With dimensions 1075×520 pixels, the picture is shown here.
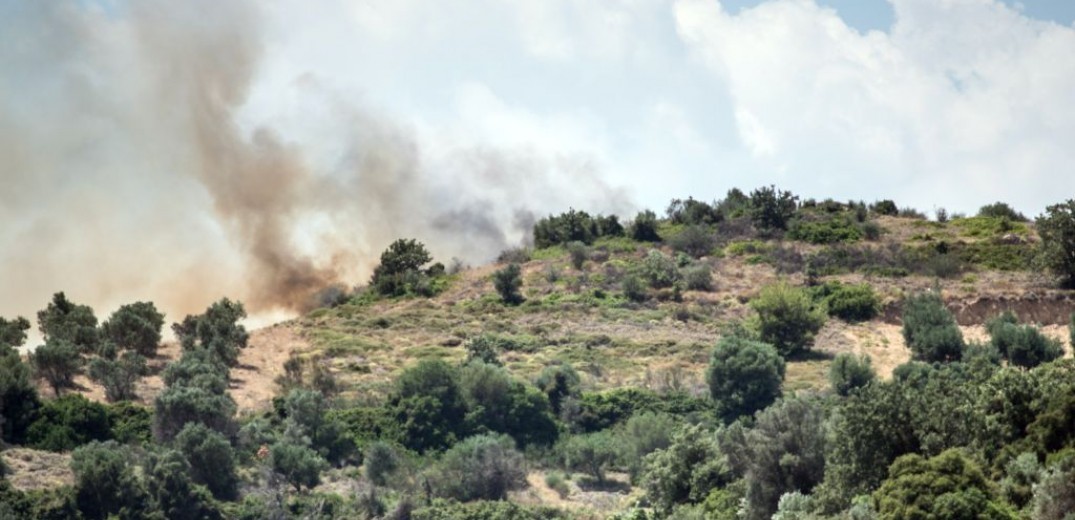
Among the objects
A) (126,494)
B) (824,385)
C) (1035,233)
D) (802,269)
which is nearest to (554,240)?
(802,269)

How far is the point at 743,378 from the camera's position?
268ft

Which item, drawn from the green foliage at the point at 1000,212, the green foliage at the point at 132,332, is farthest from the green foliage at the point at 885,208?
the green foliage at the point at 132,332

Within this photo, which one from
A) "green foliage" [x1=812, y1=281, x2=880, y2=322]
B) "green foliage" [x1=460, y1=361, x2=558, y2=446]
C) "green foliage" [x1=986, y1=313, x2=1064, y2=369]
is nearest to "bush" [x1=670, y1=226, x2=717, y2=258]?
"green foliage" [x1=812, y1=281, x2=880, y2=322]

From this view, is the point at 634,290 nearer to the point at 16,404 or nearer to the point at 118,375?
the point at 118,375

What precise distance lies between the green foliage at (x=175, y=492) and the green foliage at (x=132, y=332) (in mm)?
19848

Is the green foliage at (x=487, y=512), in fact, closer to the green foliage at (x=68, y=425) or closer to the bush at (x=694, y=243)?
the green foliage at (x=68, y=425)

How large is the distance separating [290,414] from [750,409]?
62.7 feet

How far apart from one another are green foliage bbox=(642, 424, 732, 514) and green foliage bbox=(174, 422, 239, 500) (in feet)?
50.2

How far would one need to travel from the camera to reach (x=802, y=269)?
105688 mm

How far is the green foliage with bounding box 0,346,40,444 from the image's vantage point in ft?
241

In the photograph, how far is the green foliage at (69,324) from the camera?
8619cm

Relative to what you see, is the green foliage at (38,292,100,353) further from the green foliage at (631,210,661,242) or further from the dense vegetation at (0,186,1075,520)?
the green foliage at (631,210,661,242)

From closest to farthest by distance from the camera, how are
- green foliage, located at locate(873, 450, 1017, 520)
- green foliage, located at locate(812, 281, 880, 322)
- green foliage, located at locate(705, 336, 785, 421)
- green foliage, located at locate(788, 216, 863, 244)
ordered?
green foliage, located at locate(873, 450, 1017, 520), green foliage, located at locate(705, 336, 785, 421), green foliage, located at locate(812, 281, 880, 322), green foliage, located at locate(788, 216, 863, 244)

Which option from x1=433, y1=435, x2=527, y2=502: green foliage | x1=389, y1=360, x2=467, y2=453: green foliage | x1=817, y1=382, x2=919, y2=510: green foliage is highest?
x1=389, y1=360, x2=467, y2=453: green foliage
